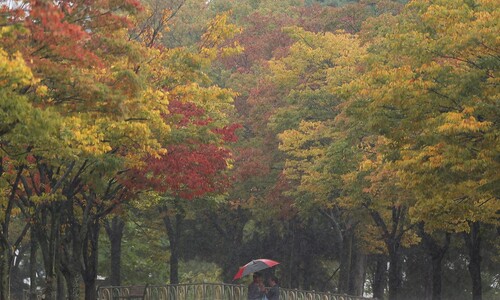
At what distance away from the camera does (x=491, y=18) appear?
944 inches

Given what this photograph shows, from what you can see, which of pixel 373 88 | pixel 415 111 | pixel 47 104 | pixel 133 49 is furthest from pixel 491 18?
pixel 47 104

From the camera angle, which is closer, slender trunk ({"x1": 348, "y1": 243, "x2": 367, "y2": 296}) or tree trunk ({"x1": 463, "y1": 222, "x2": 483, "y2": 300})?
tree trunk ({"x1": 463, "y1": 222, "x2": 483, "y2": 300})

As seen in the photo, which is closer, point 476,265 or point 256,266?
point 256,266

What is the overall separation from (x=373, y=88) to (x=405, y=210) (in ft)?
49.5

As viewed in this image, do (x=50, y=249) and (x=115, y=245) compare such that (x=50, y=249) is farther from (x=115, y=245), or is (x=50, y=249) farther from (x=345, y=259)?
(x=345, y=259)

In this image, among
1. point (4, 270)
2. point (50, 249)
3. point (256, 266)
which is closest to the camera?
point (4, 270)

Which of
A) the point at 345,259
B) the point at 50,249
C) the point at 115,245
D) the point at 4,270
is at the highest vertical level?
the point at 115,245

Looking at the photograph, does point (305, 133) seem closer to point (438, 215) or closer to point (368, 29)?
point (368, 29)

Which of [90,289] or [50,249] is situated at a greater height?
[50,249]

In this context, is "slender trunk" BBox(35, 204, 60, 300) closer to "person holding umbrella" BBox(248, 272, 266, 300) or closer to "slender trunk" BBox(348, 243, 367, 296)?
"person holding umbrella" BBox(248, 272, 266, 300)

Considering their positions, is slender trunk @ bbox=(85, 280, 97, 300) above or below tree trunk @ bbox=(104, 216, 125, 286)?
below

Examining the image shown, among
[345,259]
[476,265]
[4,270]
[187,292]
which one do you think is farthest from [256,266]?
[345,259]

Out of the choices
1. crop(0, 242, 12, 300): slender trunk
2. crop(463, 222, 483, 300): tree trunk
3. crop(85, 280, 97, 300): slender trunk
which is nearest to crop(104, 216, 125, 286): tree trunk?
crop(85, 280, 97, 300): slender trunk

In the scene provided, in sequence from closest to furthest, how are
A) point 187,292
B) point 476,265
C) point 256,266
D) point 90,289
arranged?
point 256,266 → point 90,289 → point 476,265 → point 187,292
